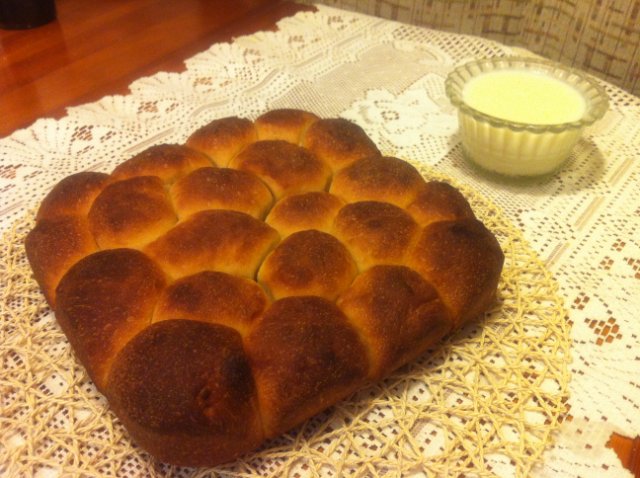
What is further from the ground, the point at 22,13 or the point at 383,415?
the point at 22,13

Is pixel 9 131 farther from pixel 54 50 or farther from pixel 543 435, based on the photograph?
pixel 543 435

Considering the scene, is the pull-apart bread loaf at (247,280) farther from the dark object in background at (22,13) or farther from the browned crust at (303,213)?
the dark object in background at (22,13)

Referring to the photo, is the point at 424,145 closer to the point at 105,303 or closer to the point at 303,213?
the point at 303,213

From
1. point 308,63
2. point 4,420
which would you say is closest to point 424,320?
point 4,420

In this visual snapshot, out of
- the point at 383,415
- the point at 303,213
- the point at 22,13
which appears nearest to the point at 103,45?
the point at 22,13

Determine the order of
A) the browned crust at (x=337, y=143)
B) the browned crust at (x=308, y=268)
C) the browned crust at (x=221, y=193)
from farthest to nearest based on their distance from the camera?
1. the browned crust at (x=337, y=143)
2. the browned crust at (x=221, y=193)
3. the browned crust at (x=308, y=268)

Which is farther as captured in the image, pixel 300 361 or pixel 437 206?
pixel 437 206

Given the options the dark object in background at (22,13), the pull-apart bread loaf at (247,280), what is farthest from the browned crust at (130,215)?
the dark object in background at (22,13)
